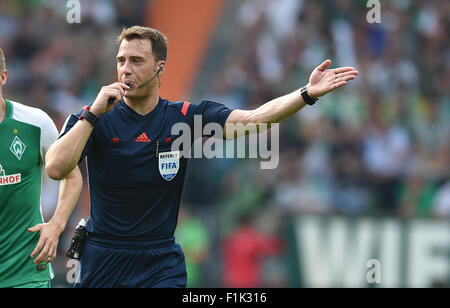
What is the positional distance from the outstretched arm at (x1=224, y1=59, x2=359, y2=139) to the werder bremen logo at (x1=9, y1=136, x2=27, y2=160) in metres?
1.47

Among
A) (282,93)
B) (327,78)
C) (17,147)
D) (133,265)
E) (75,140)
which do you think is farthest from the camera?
(282,93)

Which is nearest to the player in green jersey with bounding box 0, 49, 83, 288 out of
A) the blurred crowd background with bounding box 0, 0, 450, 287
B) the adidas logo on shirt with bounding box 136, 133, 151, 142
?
the adidas logo on shirt with bounding box 136, 133, 151, 142

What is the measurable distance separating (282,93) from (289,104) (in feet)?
29.0

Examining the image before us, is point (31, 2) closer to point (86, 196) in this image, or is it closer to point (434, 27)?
point (86, 196)

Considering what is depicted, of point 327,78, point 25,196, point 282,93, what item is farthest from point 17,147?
point 282,93

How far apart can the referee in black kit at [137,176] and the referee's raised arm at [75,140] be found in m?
0.06

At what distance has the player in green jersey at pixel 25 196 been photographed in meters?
6.31

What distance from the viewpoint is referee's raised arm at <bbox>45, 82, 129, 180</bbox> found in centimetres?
596

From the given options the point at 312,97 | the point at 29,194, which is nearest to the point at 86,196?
the point at 29,194

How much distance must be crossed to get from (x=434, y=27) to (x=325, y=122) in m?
3.34

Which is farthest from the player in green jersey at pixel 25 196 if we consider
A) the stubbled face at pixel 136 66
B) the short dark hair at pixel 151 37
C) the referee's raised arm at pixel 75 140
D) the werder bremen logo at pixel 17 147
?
the short dark hair at pixel 151 37

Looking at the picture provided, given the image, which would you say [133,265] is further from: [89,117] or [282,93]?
[282,93]

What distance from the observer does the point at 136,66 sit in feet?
20.8
